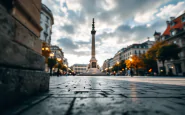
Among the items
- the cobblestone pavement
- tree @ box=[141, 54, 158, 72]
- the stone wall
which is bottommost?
the cobblestone pavement

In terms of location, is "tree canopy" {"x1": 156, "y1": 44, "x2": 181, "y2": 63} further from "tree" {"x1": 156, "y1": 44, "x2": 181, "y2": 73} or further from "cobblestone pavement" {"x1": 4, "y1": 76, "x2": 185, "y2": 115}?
"cobblestone pavement" {"x1": 4, "y1": 76, "x2": 185, "y2": 115}

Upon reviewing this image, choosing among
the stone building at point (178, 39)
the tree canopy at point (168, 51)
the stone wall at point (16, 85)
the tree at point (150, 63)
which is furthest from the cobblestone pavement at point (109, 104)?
the tree at point (150, 63)

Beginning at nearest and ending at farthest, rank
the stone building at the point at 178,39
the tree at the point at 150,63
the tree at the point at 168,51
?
1. the tree at the point at 168,51
2. the stone building at the point at 178,39
3. the tree at the point at 150,63

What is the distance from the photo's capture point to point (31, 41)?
2365 mm

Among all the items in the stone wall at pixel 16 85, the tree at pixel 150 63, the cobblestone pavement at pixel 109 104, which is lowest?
the cobblestone pavement at pixel 109 104

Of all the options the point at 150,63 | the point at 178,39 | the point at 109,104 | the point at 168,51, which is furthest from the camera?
the point at 150,63

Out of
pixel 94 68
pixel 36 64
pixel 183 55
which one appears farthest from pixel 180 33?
pixel 36 64

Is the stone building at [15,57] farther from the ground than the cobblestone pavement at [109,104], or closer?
farther from the ground

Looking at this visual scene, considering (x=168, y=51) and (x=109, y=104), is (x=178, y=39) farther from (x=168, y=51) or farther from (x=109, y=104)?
(x=109, y=104)

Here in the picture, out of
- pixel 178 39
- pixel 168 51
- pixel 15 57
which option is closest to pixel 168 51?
pixel 168 51

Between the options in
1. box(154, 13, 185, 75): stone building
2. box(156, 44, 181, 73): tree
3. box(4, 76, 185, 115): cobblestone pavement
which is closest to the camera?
box(4, 76, 185, 115): cobblestone pavement

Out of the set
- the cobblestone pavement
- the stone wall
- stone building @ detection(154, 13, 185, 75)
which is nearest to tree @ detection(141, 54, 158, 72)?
stone building @ detection(154, 13, 185, 75)

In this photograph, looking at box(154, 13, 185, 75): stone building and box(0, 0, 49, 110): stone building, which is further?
box(154, 13, 185, 75): stone building

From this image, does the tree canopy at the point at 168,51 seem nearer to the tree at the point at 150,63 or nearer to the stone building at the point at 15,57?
the tree at the point at 150,63
